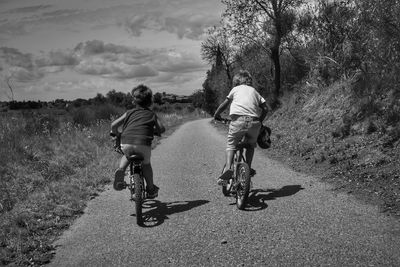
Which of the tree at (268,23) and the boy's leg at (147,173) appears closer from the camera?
the boy's leg at (147,173)

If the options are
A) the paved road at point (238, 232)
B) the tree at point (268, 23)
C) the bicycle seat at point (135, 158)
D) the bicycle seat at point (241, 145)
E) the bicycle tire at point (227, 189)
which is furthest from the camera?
the tree at point (268, 23)

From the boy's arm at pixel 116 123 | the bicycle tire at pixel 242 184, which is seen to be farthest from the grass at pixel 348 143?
the boy's arm at pixel 116 123

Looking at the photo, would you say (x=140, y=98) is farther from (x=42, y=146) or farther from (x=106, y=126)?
(x=106, y=126)

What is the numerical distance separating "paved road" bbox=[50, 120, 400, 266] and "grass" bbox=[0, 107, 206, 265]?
40cm

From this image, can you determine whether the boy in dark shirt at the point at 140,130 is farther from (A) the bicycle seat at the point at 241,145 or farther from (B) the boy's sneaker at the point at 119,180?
(A) the bicycle seat at the point at 241,145

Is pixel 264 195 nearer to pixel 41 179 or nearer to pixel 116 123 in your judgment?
pixel 116 123

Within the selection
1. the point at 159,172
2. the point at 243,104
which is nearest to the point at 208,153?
the point at 159,172

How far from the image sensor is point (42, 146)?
14.9m

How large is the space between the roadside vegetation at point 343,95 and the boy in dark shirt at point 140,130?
3492 millimetres

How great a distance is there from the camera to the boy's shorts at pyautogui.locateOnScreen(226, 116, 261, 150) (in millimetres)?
6742

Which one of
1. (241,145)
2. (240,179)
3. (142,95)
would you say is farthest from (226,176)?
(142,95)

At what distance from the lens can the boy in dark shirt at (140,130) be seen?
6594 mm

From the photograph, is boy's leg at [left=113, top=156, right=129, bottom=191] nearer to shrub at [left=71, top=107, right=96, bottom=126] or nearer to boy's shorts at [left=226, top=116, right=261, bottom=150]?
boy's shorts at [left=226, top=116, right=261, bottom=150]

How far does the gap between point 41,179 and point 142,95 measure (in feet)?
16.9
